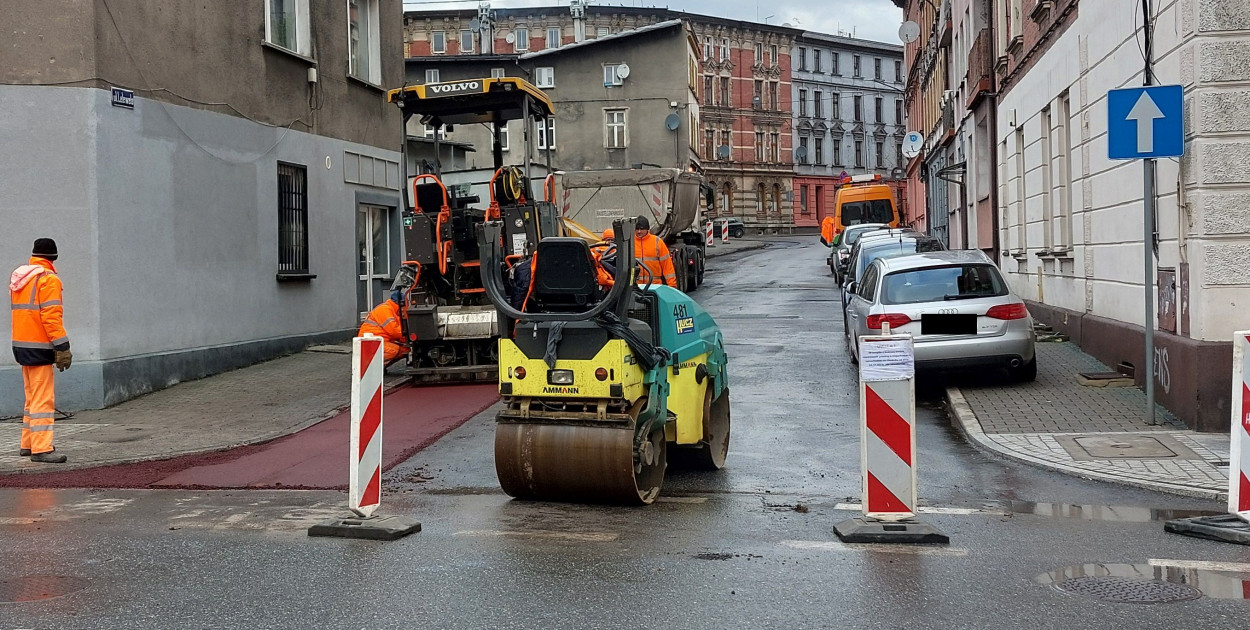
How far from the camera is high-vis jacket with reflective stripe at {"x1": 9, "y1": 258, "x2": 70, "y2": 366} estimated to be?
10.1 m

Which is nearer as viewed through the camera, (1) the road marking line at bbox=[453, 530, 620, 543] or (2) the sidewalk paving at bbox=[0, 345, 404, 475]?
(1) the road marking line at bbox=[453, 530, 620, 543]

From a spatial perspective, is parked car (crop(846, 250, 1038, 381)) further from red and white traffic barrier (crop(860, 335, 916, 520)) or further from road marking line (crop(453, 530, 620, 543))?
road marking line (crop(453, 530, 620, 543))

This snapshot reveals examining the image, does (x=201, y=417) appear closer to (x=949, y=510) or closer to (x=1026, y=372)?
→ (x=949, y=510)

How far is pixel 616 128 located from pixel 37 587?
158 feet

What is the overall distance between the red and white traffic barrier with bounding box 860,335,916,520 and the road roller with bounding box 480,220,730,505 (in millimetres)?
1398

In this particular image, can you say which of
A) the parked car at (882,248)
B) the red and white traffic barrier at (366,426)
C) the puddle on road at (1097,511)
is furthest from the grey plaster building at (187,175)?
the puddle on road at (1097,511)

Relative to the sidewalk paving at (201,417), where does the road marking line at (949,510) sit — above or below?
below

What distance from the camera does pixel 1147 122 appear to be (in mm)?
9750

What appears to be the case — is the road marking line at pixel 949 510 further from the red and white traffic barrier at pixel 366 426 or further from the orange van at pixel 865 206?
the orange van at pixel 865 206

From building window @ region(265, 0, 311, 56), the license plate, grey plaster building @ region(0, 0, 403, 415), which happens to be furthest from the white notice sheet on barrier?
building window @ region(265, 0, 311, 56)

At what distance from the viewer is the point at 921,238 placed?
20078 millimetres

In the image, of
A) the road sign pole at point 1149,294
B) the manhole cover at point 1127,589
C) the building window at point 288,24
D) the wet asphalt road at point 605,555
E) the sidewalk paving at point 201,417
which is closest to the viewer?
the wet asphalt road at point 605,555

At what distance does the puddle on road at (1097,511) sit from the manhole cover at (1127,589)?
157cm

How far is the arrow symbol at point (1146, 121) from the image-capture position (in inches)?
383
